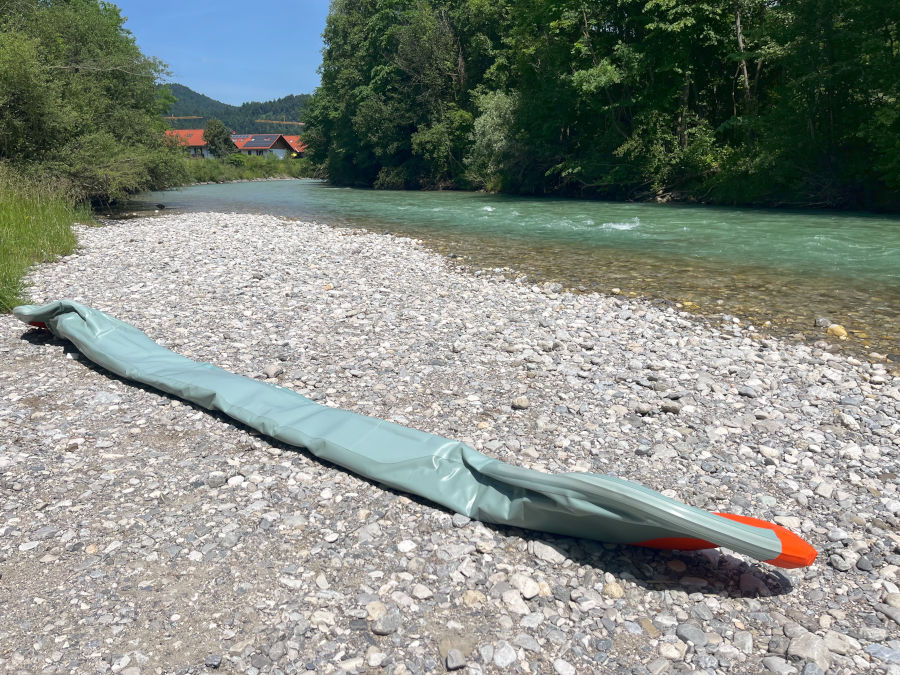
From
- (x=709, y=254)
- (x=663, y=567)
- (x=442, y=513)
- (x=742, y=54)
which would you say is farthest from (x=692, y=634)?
(x=742, y=54)

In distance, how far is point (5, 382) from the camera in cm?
623

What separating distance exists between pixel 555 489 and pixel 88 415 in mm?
4420

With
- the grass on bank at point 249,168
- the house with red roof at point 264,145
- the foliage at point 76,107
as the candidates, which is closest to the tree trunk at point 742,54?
the foliage at point 76,107

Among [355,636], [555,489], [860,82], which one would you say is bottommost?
[355,636]

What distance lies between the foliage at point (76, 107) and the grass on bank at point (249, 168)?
42.5 m

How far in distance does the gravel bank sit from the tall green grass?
2.12m

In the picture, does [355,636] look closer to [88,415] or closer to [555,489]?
[555,489]

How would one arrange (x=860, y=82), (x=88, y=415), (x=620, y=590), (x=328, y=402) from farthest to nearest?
(x=860, y=82) < (x=328, y=402) < (x=88, y=415) < (x=620, y=590)

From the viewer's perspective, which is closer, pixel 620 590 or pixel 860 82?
pixel 620 590

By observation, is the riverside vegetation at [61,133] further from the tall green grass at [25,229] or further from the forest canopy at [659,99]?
the forest canopy at [659,99]

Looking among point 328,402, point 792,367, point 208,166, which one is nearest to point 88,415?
point 328,402

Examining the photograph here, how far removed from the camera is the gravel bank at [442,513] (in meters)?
2.99

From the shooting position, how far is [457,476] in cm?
421

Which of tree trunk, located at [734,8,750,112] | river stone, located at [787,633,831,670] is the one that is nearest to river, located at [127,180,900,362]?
river stone, located at [787,633,831,670]
